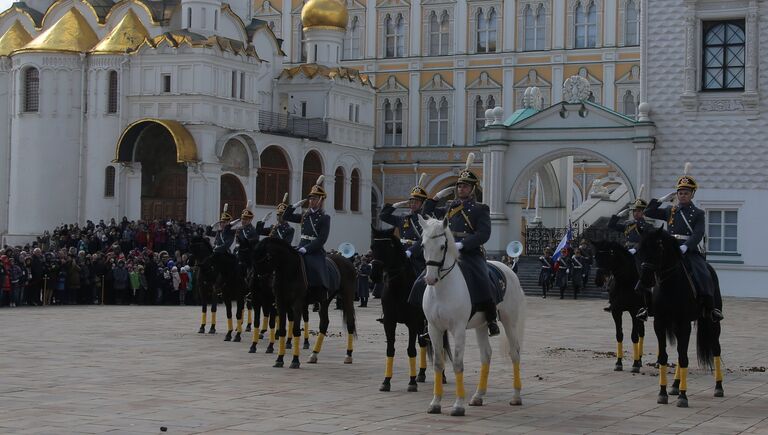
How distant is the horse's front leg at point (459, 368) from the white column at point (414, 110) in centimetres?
5490

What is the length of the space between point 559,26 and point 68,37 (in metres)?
25.9

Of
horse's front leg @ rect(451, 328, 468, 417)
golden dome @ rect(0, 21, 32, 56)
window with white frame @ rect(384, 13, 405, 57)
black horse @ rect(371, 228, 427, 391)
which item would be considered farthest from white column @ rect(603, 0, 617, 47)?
horse's front leg @ rect(451, 328, 468, 417)

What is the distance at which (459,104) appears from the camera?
67.3 meters

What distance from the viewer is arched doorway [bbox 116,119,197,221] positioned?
4997 cm

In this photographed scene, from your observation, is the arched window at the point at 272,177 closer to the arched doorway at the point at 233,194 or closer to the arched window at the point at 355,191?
the arched doorway at the point at 233,194

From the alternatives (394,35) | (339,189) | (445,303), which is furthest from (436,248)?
(394,35)

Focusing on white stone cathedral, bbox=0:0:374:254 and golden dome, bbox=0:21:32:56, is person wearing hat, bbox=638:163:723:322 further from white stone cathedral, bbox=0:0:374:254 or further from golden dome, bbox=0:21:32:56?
golden dome, bbox=0:21:32:56

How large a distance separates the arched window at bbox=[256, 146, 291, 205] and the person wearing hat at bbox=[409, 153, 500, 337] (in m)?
39.5

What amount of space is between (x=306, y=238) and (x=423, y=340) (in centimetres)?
359

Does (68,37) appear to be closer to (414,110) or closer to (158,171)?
(158,171)

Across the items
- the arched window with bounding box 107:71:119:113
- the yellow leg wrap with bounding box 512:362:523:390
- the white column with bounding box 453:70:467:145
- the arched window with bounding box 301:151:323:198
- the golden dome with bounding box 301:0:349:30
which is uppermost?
the golden dome with bounding box 301:0:349:30

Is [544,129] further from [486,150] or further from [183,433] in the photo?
[183,433]

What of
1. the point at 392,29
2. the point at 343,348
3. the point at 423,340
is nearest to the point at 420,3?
the point at 392,29

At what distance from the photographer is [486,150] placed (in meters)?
42.5
